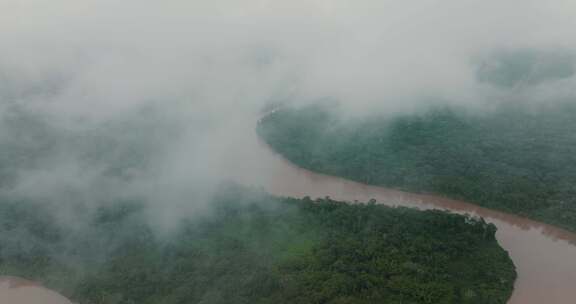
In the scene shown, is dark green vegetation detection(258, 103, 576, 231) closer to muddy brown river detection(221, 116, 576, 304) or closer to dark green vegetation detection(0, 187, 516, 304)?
muddy brown river detection(221, 116, 576, 304)

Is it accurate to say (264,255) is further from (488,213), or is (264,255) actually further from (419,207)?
(488,213)

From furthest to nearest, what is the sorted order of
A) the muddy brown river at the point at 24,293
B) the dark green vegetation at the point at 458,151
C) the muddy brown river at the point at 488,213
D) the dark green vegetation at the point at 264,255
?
the dark green vegetation at the point at 458,151 → the muddy brown river at the point at 24,293 → the muddy brown river at the point at 488,213 → the dark green vegetation at the point at 264,255

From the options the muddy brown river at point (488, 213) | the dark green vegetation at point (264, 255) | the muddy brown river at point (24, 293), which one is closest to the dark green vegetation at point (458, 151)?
the muddy brown river at point (488, 213)

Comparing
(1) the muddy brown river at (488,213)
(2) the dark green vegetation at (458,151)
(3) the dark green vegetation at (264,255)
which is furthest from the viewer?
(2) the dark green vegetation at (458,151)

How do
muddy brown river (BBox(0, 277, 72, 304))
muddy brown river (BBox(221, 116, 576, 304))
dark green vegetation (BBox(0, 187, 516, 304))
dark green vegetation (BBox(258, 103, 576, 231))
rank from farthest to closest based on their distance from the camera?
dark green vegetation (BBox(258, 103, 576, 231)), muddy brown river (BBox(0, 277, 72, 304)), muddy brown river (BBox(221, 116, 576, 304)), dark green vegetation (BBox(0, 187, 516, 304))

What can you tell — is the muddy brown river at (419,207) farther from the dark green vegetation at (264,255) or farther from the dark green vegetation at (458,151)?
the dark green vegetation at (264,255)

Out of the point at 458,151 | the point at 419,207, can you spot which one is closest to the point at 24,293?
the point at 419,207

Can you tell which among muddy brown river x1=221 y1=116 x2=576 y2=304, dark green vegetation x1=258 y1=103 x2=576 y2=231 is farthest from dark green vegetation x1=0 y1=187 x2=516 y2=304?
dark green vegetation x1=258 y1=103 x2=576 y2=231
